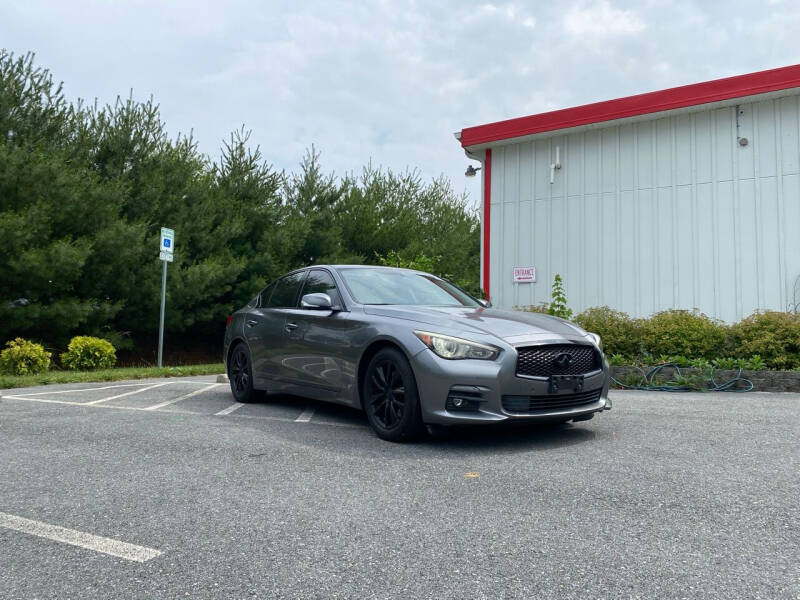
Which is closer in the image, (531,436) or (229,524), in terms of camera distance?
(229,524)

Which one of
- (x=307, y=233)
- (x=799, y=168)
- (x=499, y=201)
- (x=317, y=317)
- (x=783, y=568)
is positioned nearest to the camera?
(x=783, y=568)

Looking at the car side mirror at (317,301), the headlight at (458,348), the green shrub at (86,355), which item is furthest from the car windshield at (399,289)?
the green shrub at (86,355)

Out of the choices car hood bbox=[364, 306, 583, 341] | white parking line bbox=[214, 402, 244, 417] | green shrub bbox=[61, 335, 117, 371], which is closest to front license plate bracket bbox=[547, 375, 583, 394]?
car hood bbox=[364, 306, 583, 341]

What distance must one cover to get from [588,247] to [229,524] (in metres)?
11.5

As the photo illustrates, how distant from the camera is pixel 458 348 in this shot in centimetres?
480

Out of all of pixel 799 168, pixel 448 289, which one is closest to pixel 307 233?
pixel 799 168

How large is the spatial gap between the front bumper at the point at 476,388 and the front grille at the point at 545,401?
1cm

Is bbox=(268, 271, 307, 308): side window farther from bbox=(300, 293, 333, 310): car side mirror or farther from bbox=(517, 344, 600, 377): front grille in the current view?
bbox=(517, 344, 600, 377): front grille

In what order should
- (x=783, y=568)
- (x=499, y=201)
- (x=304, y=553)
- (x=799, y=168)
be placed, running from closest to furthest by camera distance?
(x=783, y=568)
(x=304, y=553)
(x=799, y=168)
(x=499, y=201)

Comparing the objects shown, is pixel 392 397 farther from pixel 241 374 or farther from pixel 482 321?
pixel 241 374

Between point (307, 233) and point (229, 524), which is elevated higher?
point (307, 233)

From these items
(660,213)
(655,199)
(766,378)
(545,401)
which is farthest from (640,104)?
(545,401)

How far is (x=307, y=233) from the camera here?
21516mm

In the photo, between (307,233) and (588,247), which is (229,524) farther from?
(307,233)
